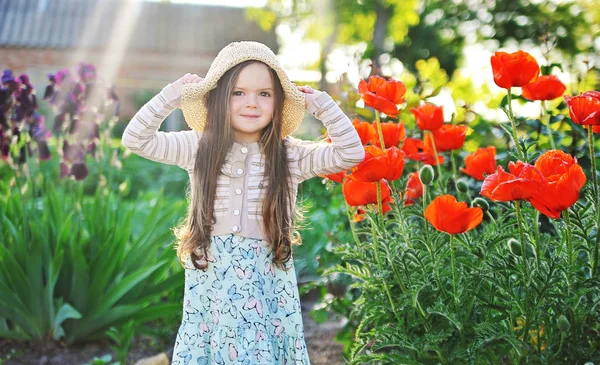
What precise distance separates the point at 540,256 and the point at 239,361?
885 millimetres

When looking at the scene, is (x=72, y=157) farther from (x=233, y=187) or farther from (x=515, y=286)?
(x=515, y=286)

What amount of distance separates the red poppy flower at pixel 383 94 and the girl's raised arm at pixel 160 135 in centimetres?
51

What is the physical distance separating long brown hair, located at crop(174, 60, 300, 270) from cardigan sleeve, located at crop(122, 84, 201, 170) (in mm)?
52

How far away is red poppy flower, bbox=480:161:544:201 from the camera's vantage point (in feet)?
5.33

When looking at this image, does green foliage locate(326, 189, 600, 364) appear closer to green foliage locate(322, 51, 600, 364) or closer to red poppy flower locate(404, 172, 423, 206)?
green foliage locate(322, 51, 600, 364)

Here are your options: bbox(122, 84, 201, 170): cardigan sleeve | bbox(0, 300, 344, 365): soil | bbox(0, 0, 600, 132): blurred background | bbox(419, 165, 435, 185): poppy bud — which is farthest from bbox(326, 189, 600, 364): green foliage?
bbox(0, 0, 600, 132): blurred background

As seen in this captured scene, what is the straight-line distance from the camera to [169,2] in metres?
16.5

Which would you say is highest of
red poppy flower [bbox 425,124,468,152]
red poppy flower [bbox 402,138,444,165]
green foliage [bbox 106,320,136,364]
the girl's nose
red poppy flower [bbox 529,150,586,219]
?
the girl's nose

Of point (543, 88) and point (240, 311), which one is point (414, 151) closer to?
point (543, 88)

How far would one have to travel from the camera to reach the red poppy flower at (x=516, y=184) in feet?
5.33

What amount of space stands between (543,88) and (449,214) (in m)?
0.76

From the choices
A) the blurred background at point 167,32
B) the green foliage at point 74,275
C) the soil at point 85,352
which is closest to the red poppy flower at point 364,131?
the soil at point 85,352

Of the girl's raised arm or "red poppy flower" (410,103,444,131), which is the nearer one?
the girl's raised arm

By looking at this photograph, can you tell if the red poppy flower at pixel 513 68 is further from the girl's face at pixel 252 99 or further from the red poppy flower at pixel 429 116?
the girl's face at pixel 252 99
